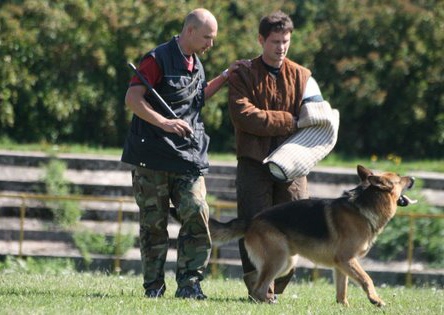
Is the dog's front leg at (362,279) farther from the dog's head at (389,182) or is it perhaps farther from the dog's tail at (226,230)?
the dog's tail at (226,230)

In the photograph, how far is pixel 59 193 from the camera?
54.1 feet

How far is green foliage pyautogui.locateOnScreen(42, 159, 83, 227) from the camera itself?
15984mm

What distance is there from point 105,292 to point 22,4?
35.9ft

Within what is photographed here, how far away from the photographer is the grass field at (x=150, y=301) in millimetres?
7730

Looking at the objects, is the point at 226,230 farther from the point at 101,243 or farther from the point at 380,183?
the point at 101,243

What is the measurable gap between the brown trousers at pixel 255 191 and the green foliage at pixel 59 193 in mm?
7228

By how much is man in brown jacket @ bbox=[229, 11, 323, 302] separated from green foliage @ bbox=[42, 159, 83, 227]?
7250 millimetres

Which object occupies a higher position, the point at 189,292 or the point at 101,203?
the point at 189,292

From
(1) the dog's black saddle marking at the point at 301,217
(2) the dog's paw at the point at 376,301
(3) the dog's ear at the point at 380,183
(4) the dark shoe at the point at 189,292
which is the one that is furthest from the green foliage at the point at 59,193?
(2) the dog's paw at the point at 376,301

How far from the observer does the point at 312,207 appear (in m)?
8.72

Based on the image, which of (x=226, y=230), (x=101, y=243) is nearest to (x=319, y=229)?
(x=226, y=230)

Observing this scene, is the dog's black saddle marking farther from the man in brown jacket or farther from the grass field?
the grass field

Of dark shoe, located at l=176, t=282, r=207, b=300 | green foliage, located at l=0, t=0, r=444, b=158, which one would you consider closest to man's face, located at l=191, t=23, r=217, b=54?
dark shoe, located at l=176, t=282, r=207, b=300

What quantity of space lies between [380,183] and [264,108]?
1.11m
